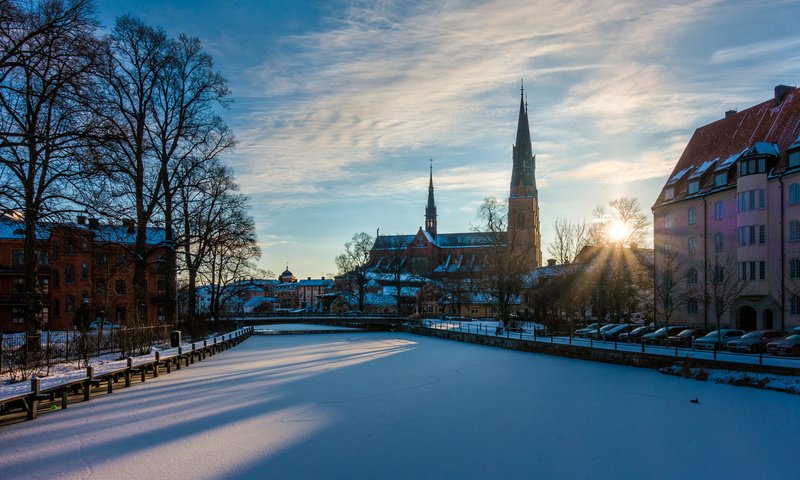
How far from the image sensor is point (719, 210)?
34.0 meters

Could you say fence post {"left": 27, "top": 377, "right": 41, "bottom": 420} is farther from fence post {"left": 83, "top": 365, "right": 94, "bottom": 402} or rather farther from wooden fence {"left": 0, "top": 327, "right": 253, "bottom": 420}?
fence post {"left": 83, "top": 365, "right": 94, "bottom": 402}

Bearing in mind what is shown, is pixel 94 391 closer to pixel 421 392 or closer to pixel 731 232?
pixel 421 392

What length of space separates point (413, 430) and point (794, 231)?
25.6 m

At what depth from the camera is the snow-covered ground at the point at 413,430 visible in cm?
951

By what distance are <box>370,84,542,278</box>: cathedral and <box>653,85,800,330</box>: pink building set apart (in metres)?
39.6

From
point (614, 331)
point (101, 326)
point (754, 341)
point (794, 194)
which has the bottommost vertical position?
point (614, 331)

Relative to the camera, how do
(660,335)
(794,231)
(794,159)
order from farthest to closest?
(660,335) → (794,159) → (794,231)

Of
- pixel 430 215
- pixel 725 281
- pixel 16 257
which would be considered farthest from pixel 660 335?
pixel 430 215

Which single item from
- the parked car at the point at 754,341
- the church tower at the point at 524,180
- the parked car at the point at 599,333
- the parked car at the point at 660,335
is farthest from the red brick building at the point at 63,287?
the church tower at the point at 524,180

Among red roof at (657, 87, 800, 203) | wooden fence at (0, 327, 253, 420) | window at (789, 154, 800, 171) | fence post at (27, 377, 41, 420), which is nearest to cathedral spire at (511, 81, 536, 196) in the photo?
red roof at (657, 87, 800, 203)

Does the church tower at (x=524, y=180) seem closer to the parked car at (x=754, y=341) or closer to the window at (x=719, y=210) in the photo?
the window at (x=719, y=210)

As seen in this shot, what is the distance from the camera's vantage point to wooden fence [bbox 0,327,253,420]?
12.4 metres

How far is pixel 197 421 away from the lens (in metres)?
12.7

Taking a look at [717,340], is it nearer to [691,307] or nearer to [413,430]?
[691,307]
